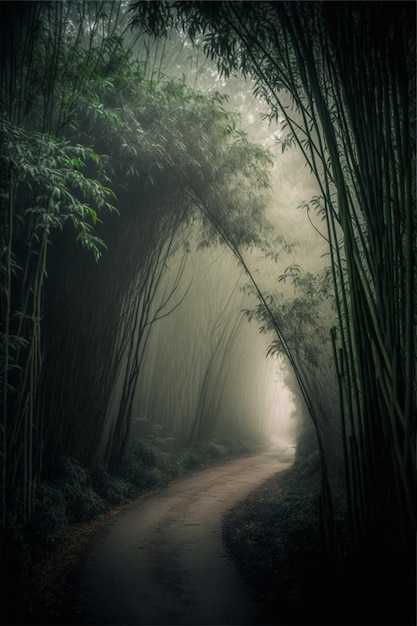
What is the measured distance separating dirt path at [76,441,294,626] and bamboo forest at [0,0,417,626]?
0.07 ft

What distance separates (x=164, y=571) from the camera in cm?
281

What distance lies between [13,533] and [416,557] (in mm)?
2483

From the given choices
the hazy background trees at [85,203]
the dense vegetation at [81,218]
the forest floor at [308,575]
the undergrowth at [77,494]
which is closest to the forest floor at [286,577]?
the forest floor at [308,575]

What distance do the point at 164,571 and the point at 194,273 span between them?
17.6 feet

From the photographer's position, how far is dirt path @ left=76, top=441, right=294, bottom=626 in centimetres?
222

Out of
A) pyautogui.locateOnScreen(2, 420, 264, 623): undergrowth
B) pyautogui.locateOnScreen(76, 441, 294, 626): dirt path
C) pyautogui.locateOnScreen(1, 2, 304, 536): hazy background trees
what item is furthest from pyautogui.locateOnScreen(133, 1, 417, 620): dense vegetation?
pyautogui.locateOnScreen(2, 420, 264, 623): undergrowth

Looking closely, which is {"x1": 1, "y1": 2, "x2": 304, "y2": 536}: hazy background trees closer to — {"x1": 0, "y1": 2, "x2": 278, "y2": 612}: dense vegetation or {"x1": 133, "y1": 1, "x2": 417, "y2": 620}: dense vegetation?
{"x1": 0, "y1": 2, "x2": 278, "y2": 612}: dense vegetation

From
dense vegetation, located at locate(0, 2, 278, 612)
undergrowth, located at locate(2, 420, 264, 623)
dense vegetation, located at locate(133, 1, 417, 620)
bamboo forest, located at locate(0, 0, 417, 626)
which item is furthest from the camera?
dense vegetation, located at locate(0, 2, 278, 612)

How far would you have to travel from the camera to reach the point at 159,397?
8711 mm

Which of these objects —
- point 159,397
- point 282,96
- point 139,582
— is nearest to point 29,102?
point 139,582

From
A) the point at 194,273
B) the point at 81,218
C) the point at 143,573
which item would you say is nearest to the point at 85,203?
the point at 81,218

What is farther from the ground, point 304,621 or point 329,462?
point 329,462

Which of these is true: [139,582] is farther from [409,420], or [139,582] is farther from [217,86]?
[217,86]

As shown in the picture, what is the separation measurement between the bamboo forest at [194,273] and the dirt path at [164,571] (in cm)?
2
